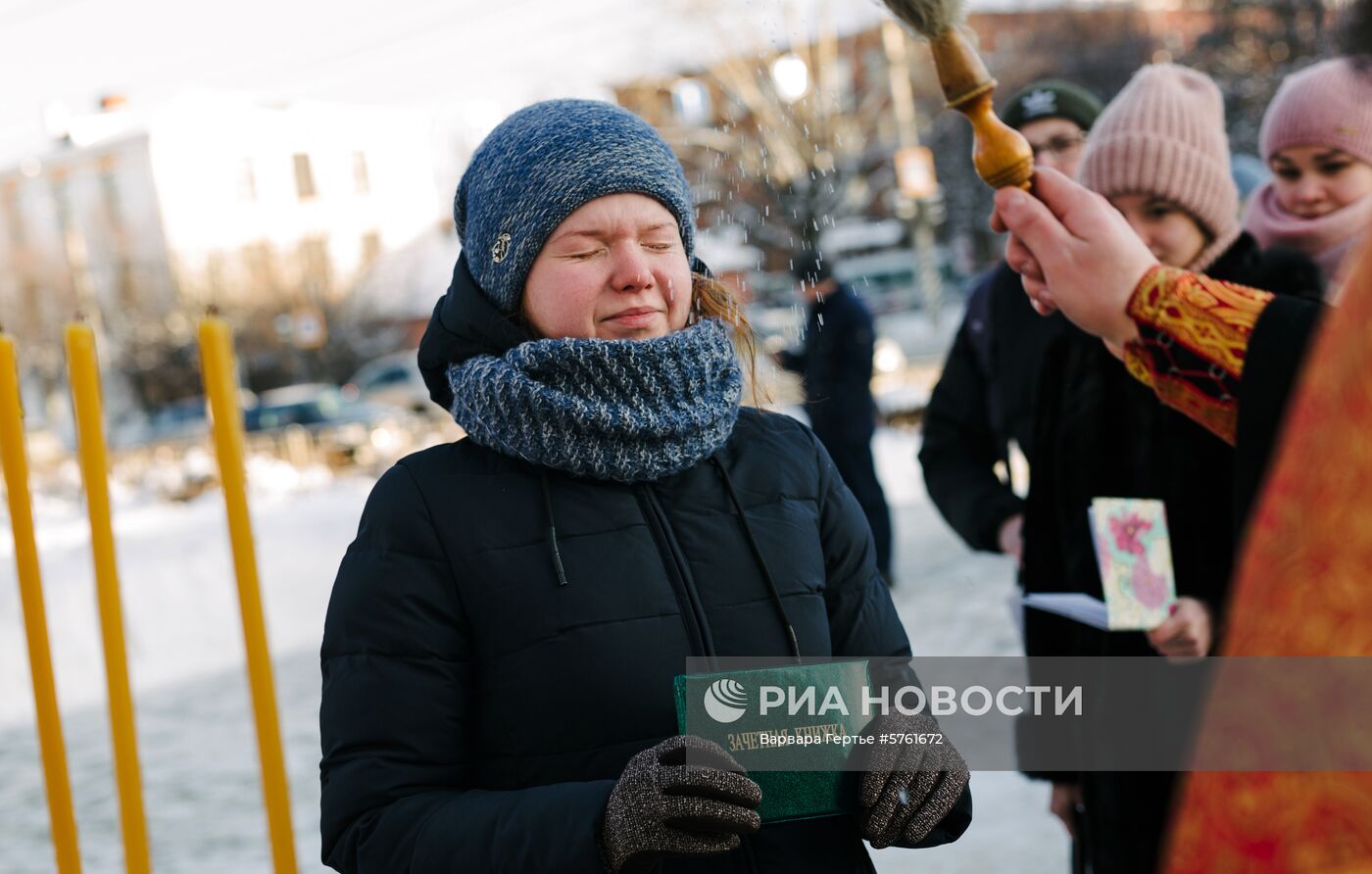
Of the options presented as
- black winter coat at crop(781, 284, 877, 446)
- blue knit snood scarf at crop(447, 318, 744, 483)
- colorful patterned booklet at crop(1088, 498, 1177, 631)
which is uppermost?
blue knit snood scarf at crop(447, 318, 744, 483)

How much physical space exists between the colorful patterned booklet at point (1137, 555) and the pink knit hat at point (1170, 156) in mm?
648

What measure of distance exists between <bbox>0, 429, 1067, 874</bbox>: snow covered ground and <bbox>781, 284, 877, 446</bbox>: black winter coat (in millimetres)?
1036

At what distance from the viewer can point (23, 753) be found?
5562mm

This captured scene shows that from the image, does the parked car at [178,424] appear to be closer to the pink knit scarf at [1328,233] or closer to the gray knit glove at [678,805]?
the pink knit scarf at [1328,233]

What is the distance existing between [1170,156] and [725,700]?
5.59 feet

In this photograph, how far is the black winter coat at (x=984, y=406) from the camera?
3.09m

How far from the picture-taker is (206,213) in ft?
105

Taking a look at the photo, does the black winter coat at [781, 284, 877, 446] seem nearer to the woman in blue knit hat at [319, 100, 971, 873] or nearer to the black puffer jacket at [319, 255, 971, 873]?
the woman in blue knit hat at [319, 100, 971, 873]

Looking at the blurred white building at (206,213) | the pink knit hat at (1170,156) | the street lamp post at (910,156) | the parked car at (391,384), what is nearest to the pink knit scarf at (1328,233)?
the pink knit hat at (1170,156)

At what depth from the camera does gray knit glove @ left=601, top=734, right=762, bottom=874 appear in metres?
1.20

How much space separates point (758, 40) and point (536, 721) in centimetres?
114

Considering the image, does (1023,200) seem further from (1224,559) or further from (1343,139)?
(1343,139)

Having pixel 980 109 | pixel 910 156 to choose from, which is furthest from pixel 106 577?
pixel 910 156

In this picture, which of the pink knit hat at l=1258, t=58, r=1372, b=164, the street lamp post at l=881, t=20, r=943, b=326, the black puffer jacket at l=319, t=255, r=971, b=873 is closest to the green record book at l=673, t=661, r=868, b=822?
the black puffer jacket at l=319, t=255, r=971, b=873
